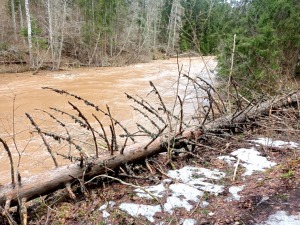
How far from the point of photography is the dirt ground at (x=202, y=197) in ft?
9.04

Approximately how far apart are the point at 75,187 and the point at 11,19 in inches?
1019

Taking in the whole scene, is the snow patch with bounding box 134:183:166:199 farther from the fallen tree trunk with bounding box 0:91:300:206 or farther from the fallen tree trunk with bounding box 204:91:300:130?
the fallen tree trunk with bounding box 204:91:300:130

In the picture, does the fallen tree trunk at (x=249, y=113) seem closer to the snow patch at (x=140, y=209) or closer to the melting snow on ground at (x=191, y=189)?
the melting snow on ground at (x=191, y=189)

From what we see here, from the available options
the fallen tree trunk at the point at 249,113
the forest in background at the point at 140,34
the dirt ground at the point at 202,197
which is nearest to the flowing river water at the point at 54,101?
the fallen tree trunk at the point at 249,113

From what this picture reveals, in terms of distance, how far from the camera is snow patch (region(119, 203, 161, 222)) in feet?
9.27

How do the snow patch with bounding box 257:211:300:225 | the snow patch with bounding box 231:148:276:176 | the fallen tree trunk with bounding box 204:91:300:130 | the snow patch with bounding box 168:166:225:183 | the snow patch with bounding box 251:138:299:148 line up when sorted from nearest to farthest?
1. the snow patch with bounding box 257:211:300:225
2. the snow patch with bounding box 168:166:225:183
3. the snow patch with bounding box 231:148:276:176
4. the snow patch with bounding box 251:138:299:148
5. the fallen tree trunk with bounding box 204:91:300:130

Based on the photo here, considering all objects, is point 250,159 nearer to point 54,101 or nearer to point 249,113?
point 249,113

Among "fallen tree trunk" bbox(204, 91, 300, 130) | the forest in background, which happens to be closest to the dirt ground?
"fallen tree trunk" bbox(204, 91, 300, 130)

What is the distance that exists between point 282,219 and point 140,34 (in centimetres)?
3042

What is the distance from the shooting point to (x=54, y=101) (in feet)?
37.1

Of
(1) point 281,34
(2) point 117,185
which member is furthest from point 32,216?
(1) point 281,34

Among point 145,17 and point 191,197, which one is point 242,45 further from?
point 145,17

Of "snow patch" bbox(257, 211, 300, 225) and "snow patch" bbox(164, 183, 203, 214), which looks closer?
"snow patch" bbox(257, 211, 300, 225)

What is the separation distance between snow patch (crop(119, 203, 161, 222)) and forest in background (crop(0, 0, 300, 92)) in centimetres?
446
